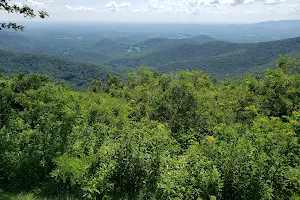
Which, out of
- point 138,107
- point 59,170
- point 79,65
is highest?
point 59,170

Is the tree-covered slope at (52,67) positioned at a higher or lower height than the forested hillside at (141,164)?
lower

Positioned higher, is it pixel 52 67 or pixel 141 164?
pixel 141 164

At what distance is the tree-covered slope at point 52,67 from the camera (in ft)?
483

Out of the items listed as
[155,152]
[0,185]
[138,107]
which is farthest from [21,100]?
[155,152]

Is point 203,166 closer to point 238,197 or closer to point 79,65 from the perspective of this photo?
point 238,197

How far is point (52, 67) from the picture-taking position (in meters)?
158

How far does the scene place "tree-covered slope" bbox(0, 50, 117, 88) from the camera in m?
147

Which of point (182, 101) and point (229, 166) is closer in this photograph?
point (229, 166)

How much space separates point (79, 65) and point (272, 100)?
158 m

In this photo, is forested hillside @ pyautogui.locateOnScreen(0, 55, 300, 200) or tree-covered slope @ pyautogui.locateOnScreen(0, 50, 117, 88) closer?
forested hillside @ pyautogui.locateOnScreen(0, 55, 300, 200)

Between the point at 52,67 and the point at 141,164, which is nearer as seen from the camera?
the point at 141,164

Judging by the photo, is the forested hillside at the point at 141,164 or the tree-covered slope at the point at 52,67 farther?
the tree-covered slope at the point at 52,67

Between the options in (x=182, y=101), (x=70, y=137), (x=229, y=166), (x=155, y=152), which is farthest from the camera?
(x=182, y=101)

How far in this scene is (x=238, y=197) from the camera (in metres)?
5.70
